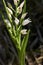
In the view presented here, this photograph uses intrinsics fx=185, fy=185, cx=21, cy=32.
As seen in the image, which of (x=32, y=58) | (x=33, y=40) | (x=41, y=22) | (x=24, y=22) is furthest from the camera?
(x=41, y=22)

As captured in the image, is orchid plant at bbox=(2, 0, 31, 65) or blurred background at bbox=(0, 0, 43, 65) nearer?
orchid plant at bbox=(2, 0, 31, 65)

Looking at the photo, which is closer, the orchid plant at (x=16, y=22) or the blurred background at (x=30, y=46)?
the orchid plant at (x=16, y=22)

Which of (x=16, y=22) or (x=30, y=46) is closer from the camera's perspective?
(x=16, y=22)

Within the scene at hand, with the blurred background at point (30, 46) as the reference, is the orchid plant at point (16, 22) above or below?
above

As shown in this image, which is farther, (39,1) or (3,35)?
(39,1)

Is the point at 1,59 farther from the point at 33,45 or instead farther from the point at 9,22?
the point at 9,22

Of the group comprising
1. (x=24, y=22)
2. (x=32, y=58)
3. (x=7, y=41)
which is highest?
(x=24, y=22)

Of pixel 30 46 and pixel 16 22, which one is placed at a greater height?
pixel 16 22

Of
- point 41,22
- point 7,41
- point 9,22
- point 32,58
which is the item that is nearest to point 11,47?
point 7,41

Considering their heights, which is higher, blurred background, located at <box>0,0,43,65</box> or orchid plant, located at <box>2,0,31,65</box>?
orchid plant, located at <box>2,0,31,65</box>

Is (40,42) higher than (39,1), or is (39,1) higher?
(39,1)

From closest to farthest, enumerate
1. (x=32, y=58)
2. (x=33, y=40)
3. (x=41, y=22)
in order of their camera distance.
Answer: (x=32, y=58) < (x=33, y=40) < (x=41, y=22)
